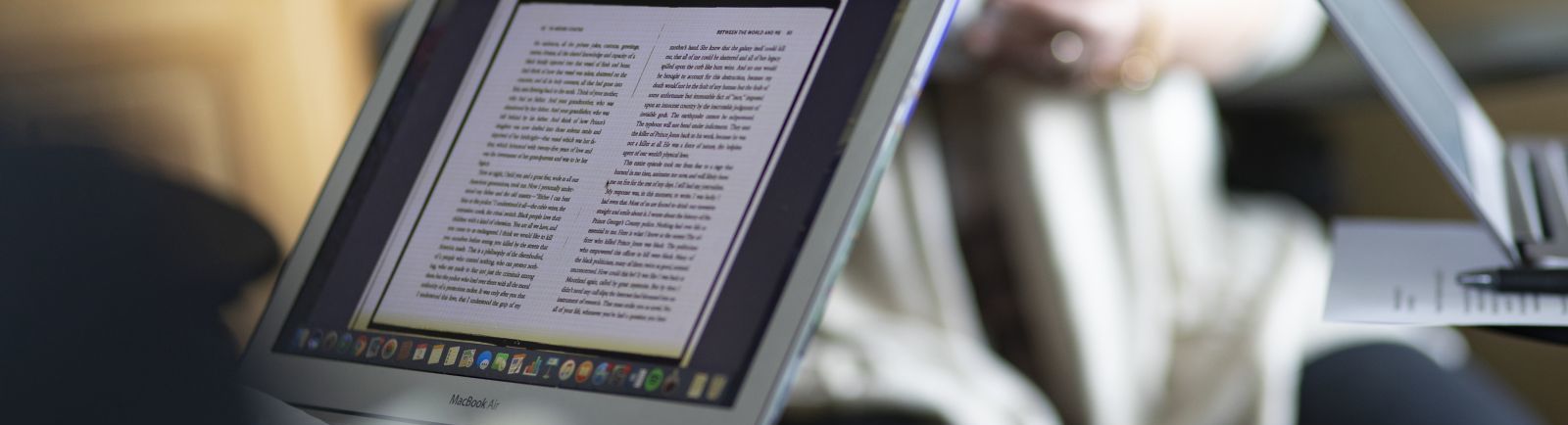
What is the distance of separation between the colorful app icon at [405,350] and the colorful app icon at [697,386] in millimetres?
127

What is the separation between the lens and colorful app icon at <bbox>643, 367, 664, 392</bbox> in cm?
43

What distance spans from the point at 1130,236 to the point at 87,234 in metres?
0.90

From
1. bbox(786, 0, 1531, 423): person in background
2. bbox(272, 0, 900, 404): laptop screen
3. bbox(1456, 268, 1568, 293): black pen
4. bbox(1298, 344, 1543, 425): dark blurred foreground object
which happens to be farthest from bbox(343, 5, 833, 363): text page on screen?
bbox(1298, 344, 1543, 425): dark blurred foreground object

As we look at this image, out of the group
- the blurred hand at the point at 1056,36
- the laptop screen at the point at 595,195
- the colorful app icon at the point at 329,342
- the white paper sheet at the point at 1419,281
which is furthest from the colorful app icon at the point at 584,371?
the blurred hand at the point at 1056,36

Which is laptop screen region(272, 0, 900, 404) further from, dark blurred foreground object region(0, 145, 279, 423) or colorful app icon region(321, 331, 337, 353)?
dark blurred foreground object region(0, 145, 279, 423)

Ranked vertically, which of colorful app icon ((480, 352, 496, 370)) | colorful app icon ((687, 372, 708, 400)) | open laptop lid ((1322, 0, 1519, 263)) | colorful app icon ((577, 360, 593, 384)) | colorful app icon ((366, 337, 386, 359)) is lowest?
colorful app icon ((366, 337, 386, 359))

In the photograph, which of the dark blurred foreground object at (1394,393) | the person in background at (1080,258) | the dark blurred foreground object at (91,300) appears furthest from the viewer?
→ the person in background at (1080,258)

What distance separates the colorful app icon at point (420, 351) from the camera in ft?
1.54

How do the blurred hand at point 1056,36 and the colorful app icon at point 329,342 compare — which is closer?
the colorful app icon at point 329,342

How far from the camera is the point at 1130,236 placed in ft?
3.32

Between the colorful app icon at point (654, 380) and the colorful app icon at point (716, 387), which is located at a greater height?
the colorful app icon at point (716, 387)

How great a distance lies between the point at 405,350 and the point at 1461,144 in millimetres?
513

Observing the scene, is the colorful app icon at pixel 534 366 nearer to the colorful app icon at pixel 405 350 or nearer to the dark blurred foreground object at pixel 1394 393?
the colorful app icon at pixel 405 350

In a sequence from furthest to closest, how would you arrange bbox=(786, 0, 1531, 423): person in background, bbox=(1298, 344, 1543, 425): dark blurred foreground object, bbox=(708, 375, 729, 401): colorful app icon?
1. bbox=(786, 0, 1531, 423): person in background
2. bbox=(1298, 344, 1543, 425): dark blurred foreground object
3. bbox=(708, 375, 729, 401): colorful app icon
